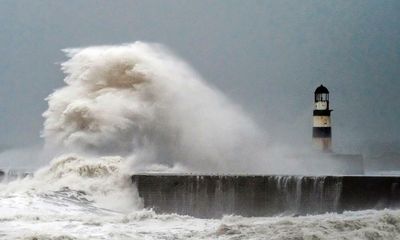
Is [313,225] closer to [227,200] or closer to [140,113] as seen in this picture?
[227,200]

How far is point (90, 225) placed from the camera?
917 cm

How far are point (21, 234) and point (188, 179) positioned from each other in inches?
133

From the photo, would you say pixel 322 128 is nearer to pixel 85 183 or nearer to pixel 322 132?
pixel 322 132

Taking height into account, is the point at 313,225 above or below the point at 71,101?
below

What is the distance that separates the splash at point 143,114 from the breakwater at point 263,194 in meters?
2.19

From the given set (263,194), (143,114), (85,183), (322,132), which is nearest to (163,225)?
(263,194)

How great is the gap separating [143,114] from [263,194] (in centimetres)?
408

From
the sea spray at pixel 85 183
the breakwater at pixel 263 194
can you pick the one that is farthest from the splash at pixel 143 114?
the breakwater at pixel 263 194

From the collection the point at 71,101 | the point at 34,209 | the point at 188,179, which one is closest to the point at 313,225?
the point at 188,179

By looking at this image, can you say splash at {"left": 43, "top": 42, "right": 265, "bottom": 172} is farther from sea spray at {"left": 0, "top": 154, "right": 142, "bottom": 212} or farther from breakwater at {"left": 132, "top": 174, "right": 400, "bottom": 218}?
breakwater at {"left": 132, "top": 174, "right": 400, "bottom": 218}

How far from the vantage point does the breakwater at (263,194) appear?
10750 mm

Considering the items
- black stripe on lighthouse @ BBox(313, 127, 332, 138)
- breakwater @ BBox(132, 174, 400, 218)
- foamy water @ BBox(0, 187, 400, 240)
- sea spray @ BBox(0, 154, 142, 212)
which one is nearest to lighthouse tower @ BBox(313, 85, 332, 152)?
black stripe on lighthouse @ BBox(313, 127, 332, 138)

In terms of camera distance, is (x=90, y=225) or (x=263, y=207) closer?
(x=90, y=225)

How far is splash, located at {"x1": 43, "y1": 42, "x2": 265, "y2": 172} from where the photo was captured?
13844mm
